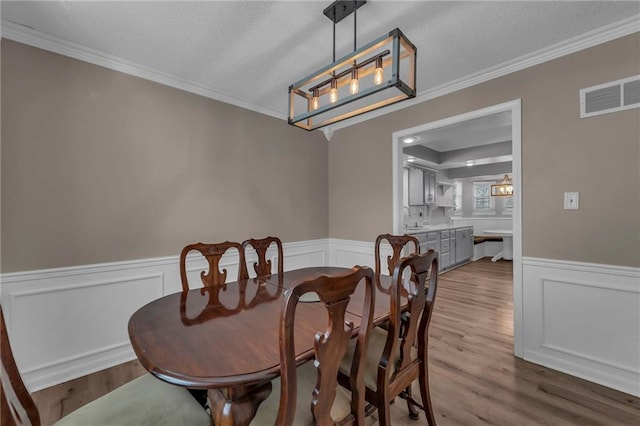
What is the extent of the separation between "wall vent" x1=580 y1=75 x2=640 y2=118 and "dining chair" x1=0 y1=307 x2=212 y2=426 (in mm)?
2987

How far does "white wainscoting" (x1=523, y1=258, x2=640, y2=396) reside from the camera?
5.99ft

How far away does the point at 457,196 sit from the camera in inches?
294

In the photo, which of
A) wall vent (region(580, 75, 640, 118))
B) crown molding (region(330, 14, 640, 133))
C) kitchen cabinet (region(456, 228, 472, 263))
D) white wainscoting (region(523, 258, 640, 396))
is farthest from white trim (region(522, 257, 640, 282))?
kitchen cabinet (region(456, 228, 472, 263))

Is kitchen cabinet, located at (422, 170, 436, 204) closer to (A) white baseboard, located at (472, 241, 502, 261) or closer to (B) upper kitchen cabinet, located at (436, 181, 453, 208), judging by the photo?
(B) upper kitchen cabinet, located at (436, 181, 453, 208)

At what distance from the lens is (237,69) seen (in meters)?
2.41

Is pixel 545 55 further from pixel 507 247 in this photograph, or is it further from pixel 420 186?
pixel 507 247

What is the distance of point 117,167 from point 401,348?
2522 millimetres

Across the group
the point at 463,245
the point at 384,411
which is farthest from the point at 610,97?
the point at 463,245

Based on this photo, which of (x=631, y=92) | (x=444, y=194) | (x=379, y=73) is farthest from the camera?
(x=444, y=194)

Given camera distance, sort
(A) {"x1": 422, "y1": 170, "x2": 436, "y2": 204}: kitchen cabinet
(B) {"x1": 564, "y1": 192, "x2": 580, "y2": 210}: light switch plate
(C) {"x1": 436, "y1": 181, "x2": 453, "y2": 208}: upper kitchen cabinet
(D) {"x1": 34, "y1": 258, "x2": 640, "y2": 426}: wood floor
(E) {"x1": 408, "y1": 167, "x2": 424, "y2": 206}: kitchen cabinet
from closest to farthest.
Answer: (D) {"x1": 34, "y1": 258, "x2": 640, "y2": 426}: wood floor → (B) {"x1": 564, "y1": 192, "x2": 580, "y2": 210}: light switch plate → (E) {"x1": 408, "y1": 167, "x2": 424, "y2": 206}: kitchen cabinet → (A) {"x1": 422, "y1": 170, "x2": 436, "y2": 204}: kitchen cabinet → (C) {"x1": 436, "y1": 181, "x2": 453, "y2": 208}: upper kitchen cabinet

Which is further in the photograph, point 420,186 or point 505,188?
point 505,188


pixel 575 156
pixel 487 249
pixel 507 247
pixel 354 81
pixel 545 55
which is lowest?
pixel 487 249

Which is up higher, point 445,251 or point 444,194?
point 444,194

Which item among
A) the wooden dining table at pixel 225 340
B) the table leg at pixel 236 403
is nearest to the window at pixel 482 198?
the wooden dining table at pixel 225 340
